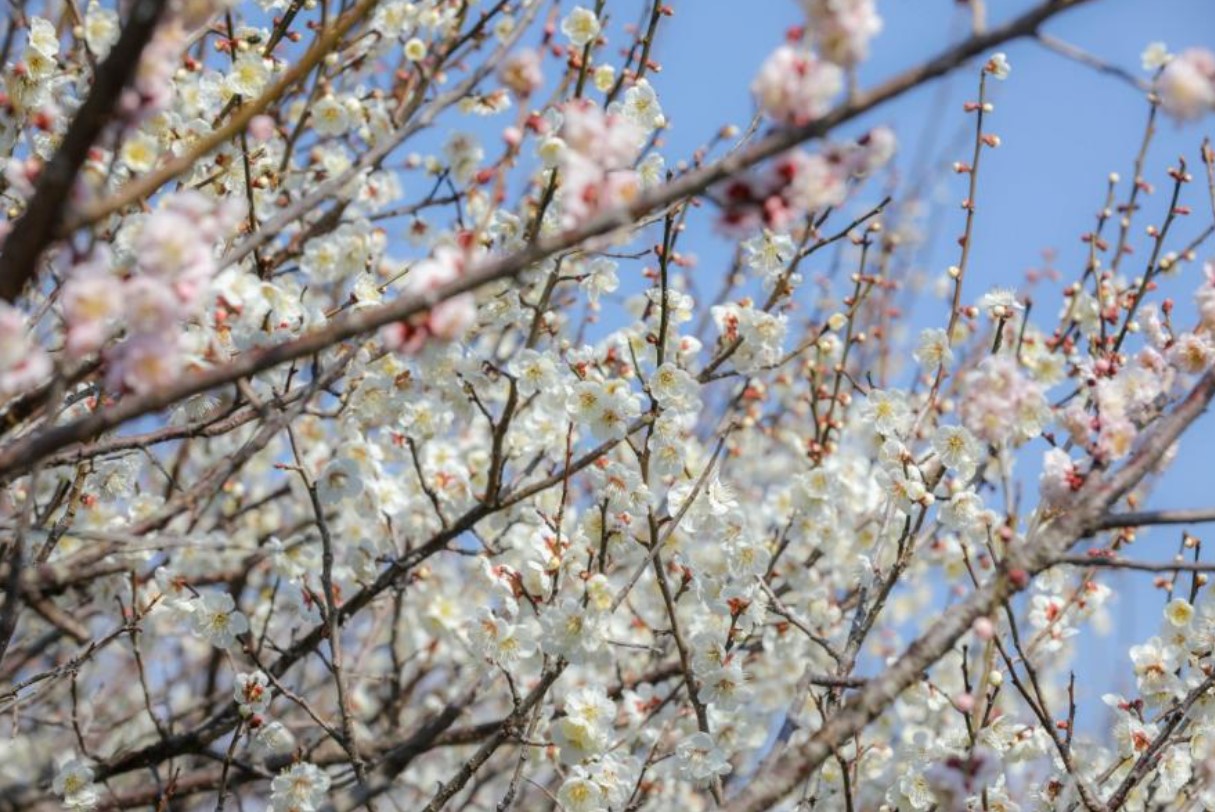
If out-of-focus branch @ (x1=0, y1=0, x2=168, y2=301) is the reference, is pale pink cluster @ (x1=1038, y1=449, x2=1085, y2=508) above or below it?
above

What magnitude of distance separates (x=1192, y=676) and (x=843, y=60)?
8.54 ft

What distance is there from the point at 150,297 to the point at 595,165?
0.71 meters

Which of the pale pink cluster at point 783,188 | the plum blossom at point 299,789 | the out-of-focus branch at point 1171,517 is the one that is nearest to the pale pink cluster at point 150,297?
the pale pink cluster at point 783,188

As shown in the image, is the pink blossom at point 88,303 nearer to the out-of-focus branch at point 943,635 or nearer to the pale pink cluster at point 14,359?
the pale pink cluster at point 14,359

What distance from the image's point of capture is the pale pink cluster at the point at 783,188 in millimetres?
1727

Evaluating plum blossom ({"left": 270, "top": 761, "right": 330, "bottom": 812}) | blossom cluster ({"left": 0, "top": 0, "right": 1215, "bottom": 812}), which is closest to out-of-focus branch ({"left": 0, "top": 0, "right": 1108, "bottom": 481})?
blossom cluster ({"left": 0, "top": 0, "right": 1215, "bottom": 812})

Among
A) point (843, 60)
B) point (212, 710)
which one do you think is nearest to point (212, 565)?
point (212, 710)

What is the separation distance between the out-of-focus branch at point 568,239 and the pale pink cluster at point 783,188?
1.9 inches

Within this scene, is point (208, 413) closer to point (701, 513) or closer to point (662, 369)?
point (662, 369)

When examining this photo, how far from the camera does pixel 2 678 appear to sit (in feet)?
12.3

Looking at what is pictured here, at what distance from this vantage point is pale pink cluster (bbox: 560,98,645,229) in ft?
5.88

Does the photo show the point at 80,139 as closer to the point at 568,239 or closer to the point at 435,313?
the point at 435,313

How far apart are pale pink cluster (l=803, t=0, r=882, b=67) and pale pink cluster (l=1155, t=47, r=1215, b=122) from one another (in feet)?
1.72

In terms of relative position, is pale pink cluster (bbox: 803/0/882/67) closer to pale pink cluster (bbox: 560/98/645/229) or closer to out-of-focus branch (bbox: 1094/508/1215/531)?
pale pink cluster (bbox: 560/98/645/229)
